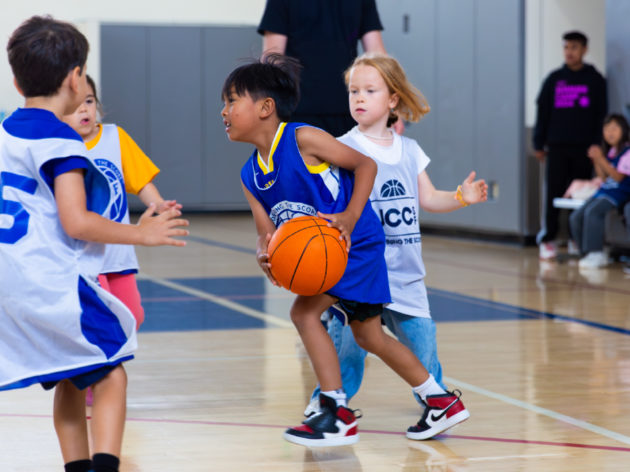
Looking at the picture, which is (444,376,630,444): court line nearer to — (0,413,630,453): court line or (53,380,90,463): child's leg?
(0,413,630,453): court line

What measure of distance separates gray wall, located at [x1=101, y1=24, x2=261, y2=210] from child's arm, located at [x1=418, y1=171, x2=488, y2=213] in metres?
11.3

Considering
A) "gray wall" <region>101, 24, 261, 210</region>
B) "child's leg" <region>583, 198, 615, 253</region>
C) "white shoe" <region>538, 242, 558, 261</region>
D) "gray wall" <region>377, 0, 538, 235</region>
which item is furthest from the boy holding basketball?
"gray wall" <region>101, 24, 261, 210</region>

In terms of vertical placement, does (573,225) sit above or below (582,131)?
below

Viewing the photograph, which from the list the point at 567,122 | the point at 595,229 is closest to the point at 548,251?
the point at 595,229

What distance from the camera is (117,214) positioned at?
10.4ft

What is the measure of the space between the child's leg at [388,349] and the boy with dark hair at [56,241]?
0.92 metres

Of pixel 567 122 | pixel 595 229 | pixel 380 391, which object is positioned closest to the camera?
pixel 380 391

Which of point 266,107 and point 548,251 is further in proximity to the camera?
point 548,251

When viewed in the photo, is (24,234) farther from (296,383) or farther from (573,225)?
(573,225)

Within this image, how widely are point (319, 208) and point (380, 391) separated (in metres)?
0.95

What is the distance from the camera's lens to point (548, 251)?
8234 millimetres

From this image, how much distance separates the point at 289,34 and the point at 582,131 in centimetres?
467

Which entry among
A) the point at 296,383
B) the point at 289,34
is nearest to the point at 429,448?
the point at 296,383

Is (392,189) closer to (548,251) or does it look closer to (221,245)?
(548,251)
